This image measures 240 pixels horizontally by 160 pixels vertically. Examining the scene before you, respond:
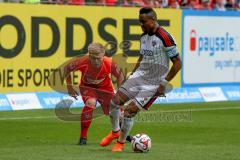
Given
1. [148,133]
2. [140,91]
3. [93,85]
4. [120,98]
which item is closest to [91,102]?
[93,85]

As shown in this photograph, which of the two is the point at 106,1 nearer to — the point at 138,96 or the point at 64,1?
the point at 64,1

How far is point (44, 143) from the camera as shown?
51.9 feet

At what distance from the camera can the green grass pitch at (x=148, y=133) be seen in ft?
45.8

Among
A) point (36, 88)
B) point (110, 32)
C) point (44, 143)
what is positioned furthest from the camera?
point (110, 32)

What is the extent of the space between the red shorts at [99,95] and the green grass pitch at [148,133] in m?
0.76

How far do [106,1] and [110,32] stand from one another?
1.12m

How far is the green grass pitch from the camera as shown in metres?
14.0

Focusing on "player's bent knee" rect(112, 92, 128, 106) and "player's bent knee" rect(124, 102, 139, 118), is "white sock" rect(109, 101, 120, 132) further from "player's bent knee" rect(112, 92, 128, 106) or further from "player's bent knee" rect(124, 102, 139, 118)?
"player's bent knee" rect(124, 102, 139, 118)

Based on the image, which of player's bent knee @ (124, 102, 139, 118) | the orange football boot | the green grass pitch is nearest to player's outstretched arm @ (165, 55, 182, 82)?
player's bent knee @ (124, 102, 139, 118)

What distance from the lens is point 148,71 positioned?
14531 millimetres

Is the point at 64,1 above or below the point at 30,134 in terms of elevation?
above

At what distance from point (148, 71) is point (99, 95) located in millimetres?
1815

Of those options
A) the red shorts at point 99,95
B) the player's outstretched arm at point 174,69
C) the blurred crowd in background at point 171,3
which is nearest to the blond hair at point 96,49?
the red shorts at point 99,95

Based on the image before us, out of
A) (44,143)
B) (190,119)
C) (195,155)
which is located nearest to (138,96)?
(195,155)
